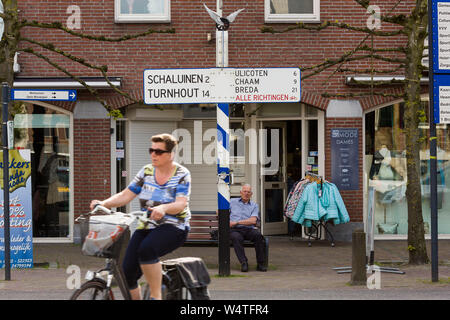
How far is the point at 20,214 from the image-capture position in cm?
1158

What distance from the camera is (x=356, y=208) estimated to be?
15188 mm

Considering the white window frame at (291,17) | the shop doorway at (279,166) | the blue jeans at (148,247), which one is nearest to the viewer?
the blue jeans at (148,247)

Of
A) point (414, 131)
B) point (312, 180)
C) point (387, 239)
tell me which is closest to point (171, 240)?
point (414, 131)

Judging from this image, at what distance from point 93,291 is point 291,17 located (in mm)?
10063

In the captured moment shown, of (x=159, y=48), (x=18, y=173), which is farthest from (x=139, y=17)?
(x=18, y=173)

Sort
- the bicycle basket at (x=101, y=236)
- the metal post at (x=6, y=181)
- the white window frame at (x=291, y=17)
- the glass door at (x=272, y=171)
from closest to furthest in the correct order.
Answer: the bicycle basket at (x=101, y=236)
the metal post at (x=6, y=181)
the white window frame at (x=291, y=17)
the glass door at (x=272, y=171)

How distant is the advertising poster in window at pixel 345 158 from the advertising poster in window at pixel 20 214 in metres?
6.21

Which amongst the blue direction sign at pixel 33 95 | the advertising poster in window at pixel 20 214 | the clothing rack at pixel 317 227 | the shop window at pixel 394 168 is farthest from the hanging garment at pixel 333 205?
the advertising poster in window at pixel 20 214

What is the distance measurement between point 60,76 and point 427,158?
7.49 m

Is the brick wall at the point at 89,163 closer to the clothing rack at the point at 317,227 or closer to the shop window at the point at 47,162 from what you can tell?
the shop window at the point at 47,162

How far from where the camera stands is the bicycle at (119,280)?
605 cm

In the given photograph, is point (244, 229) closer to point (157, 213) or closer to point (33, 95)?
point (33, 95)

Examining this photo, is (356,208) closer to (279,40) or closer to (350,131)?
(350,131)

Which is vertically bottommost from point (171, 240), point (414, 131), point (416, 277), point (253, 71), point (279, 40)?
point (416, 277)
